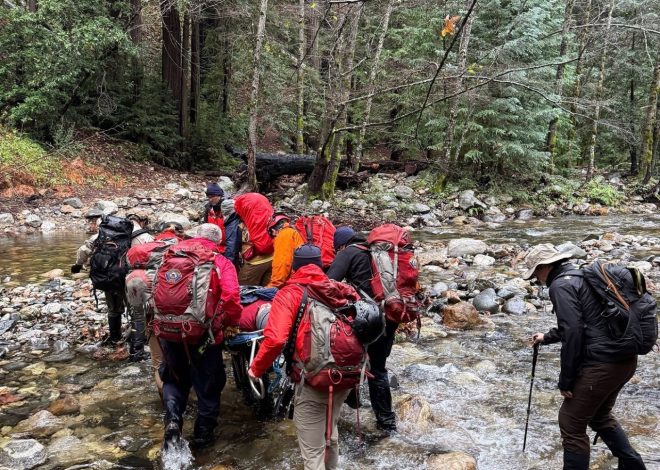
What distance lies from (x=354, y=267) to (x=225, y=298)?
3.74 feet

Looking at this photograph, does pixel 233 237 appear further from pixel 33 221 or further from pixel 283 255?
pixel 33 221

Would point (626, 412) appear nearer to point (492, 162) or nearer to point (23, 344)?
point (23, 344)

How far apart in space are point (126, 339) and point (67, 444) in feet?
6.82

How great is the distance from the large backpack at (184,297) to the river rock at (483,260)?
8.77 meters

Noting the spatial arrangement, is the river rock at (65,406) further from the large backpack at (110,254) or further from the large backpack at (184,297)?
the large backpack at (184,297)

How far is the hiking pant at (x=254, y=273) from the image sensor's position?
6.21 m

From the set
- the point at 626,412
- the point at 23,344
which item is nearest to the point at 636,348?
the point at 626,412

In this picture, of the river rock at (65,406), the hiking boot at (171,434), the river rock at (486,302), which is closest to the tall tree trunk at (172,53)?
the river rock at (486,302)

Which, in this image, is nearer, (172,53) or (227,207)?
(227,207)

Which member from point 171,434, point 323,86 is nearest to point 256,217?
point 171,434

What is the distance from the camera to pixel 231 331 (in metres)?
4.60

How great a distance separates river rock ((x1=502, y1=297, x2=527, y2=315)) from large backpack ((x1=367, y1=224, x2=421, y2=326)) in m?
4.65

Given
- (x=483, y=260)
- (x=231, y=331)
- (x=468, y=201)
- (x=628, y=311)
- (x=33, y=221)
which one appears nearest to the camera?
(x=628, y=311)

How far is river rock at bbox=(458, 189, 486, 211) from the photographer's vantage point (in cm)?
1841
